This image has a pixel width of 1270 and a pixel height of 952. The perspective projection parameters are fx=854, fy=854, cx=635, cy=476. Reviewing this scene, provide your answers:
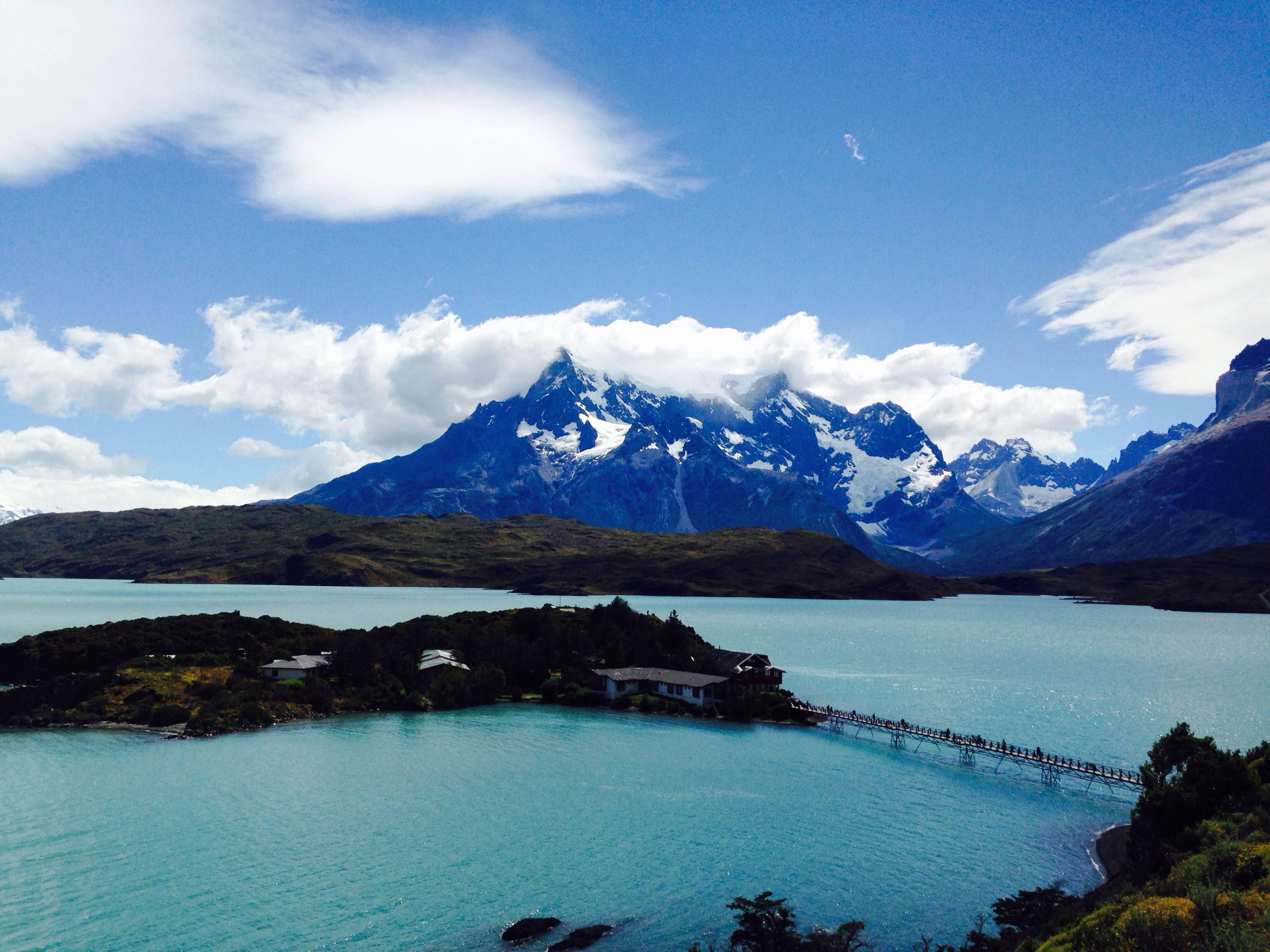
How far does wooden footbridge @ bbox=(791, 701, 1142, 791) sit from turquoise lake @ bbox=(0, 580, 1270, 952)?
1.59 meters

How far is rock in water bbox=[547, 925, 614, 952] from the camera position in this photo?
121 ft

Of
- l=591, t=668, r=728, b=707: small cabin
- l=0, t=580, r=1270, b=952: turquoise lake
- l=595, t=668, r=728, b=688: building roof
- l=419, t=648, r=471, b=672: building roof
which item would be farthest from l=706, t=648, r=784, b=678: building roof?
l=419, t=648, r=471, b=672: building roof

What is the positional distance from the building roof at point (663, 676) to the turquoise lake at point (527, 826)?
650 cm

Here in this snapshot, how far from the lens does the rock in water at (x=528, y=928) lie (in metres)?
37.8

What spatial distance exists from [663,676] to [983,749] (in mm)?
35633

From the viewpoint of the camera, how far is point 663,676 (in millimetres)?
97250

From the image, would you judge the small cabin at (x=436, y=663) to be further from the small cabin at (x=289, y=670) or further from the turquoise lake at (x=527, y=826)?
the small cabin at (x=289, y=670)

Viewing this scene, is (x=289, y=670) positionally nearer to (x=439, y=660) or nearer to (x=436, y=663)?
(x=436, y=663)

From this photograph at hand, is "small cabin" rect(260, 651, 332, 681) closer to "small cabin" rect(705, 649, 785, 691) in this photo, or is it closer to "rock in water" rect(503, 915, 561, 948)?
"small cabin" rect(705, 649, 785, 691)

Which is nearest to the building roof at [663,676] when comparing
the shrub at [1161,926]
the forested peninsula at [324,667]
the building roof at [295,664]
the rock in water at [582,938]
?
the forested peninsula at [324,667]

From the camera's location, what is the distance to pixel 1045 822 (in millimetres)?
57781

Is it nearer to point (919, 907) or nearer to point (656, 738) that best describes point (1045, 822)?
point (919, 907)

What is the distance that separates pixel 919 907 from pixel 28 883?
44.5 meters

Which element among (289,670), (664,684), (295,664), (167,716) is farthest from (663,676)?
(167,716)
